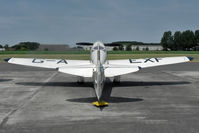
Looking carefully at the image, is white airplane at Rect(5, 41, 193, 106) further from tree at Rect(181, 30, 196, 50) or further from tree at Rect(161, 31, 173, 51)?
tree at Rect(161, 31, 173, 51)

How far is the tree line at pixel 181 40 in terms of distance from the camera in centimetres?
15900

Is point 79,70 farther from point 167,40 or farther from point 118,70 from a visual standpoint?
point 167,40

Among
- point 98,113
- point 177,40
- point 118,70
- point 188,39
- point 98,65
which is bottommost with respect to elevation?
point 98,113

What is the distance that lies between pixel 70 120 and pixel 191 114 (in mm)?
4651

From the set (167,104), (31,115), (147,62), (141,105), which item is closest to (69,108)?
(31,115)

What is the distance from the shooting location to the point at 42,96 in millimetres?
13367

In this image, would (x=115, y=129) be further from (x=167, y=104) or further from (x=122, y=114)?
(x=167, y=104)

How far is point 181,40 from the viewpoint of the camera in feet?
536

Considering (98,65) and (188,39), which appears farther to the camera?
(188,39)

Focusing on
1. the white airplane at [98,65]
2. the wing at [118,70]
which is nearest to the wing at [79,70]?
the white airplane at [98,65]

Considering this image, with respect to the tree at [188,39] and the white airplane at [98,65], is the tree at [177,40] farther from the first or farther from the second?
the white airplane at [98,65]

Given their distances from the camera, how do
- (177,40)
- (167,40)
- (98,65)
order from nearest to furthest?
(98,65) → (177,40) → (167,40)

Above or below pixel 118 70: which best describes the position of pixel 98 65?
above

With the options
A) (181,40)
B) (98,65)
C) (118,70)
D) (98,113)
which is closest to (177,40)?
(181,40)
